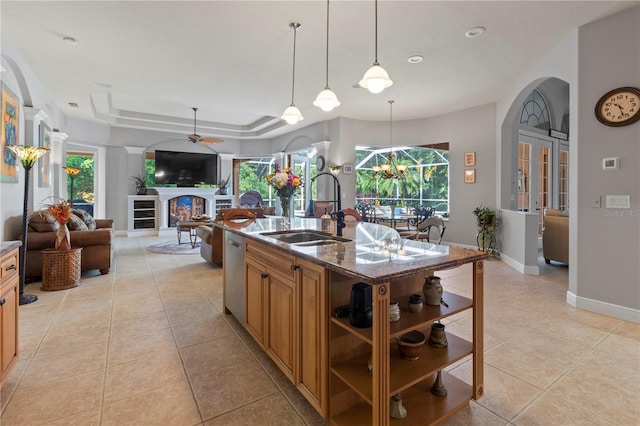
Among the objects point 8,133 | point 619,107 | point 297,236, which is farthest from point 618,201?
point 8,133

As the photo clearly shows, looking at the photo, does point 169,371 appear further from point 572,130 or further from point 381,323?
point 572,130

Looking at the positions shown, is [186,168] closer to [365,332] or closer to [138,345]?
[138,345]

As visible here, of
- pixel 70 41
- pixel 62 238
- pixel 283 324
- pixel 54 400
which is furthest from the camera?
pixel 62 238

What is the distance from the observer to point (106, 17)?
10.3ft

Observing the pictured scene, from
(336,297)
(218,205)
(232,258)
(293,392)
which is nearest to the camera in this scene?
(336,297)

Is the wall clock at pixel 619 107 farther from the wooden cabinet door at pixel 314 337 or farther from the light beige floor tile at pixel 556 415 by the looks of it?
the wooden cabinet door at pixel 314 337

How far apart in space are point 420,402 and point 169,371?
1636 mm

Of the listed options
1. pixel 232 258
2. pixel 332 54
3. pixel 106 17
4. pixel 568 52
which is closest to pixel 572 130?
pixel 568 52

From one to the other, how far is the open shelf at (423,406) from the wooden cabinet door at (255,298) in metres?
0.85

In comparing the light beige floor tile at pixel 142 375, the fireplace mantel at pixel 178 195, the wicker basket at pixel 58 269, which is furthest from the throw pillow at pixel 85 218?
the light beige floor tile at pixel 142 375

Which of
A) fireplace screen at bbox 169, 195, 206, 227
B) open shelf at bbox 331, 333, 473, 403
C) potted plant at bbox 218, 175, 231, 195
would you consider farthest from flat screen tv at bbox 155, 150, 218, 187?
open shelf at bbox 331, 333, 473, 403

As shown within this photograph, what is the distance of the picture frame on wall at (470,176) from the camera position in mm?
6301

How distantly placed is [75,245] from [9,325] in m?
2.89

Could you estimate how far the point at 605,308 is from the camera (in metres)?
3.11
